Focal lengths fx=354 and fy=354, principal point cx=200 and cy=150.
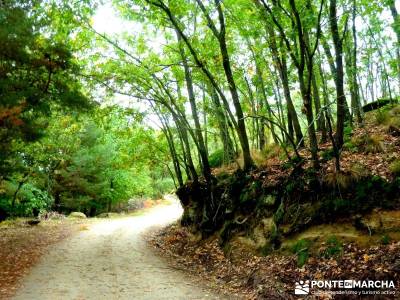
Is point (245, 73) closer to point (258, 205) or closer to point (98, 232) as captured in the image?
point (258, 205)

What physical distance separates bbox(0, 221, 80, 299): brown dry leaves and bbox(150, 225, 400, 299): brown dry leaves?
437cm

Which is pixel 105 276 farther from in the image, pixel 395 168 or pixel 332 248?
pixel 395 168

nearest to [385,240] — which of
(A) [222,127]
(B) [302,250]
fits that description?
(B) [302,250]

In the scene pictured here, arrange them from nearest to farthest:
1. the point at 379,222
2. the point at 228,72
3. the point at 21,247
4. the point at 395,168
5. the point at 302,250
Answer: the point at 379,222, the point at 395,168, the point at 302,250, the point at 228,72, the point at 21,247

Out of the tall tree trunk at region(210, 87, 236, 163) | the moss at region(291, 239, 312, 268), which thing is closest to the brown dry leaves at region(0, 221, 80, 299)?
the moss at region(291, 239, 312, 268)

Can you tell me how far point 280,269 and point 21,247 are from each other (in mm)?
9290

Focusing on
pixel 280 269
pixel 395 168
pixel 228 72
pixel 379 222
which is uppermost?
pixel 228 72

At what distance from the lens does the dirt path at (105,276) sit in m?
7.47

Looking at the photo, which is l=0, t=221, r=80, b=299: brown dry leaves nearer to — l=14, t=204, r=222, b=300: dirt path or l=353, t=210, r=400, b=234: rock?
l=14, t=204, r=222, b=300: dirt path

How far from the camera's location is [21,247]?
40.5 feet

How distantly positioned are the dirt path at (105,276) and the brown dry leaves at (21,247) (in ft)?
0.94

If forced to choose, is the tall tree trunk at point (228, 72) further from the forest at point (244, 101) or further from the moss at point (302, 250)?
the moss at point (302, 250)

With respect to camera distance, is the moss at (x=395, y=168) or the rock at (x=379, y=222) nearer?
the rock at (x=379, y=222)

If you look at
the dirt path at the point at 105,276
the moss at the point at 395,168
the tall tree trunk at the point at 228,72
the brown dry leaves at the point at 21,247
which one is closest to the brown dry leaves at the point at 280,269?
the dirt path at the point at 105,276
